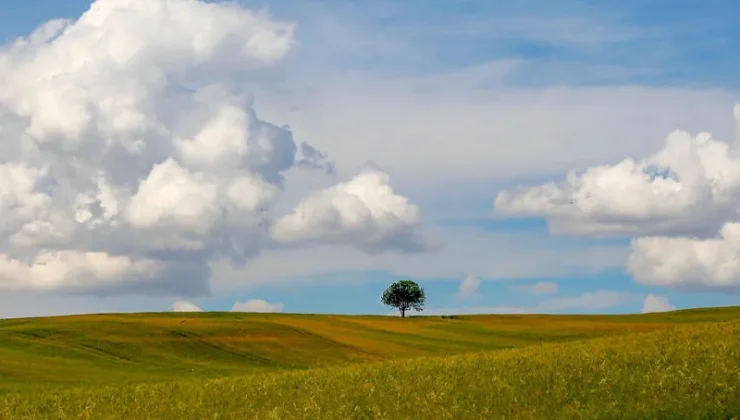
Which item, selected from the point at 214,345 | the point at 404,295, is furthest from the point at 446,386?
the point at 404,295

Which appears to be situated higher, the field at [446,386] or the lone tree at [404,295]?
the lone tree at [404,295]

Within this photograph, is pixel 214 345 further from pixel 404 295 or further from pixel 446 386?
pixel 404 295

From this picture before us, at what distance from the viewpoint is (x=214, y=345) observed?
210 feet

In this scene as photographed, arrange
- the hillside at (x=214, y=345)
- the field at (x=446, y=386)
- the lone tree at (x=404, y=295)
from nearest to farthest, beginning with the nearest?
the field at (x=446, y=386) < the hillside at (x=214, y=345) < the lone tree at (x=404, y=295)

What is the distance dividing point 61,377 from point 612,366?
29.0 meters

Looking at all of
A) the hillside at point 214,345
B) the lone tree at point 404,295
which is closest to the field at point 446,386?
the hillside at point 214,345

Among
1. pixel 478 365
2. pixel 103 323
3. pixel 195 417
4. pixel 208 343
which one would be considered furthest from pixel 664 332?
pixel 103 323

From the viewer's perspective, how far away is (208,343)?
64375 millimetres

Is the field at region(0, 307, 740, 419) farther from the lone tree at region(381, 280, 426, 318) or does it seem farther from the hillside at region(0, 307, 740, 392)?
the lone tree at region(381, 280, 426, 318)

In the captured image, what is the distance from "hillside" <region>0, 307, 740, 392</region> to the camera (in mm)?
48938

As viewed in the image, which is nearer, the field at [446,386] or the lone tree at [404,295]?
the field at [446,386]

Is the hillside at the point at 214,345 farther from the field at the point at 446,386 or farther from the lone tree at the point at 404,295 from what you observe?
the lone tree at the point at 404,295

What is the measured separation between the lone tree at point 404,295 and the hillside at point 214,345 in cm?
5002

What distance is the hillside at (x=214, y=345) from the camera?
48938 millimetres
